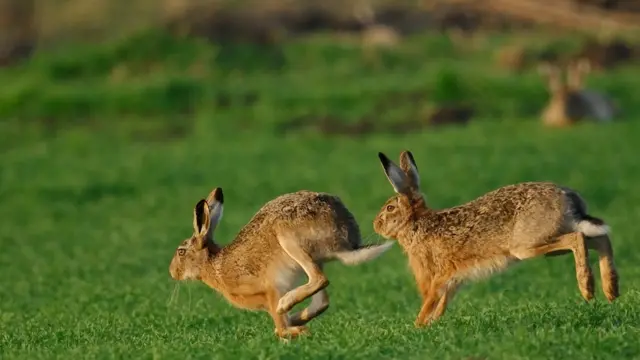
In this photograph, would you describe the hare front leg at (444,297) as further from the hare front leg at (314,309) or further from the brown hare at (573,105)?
the brown hare at (573,105)

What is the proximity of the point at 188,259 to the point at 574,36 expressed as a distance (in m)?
27.1

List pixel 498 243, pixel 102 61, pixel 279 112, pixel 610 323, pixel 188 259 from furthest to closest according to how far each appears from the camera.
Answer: pixel 102 61, pixel 279 112, pixel 188 259, pixel 498 243, pixel 610 323

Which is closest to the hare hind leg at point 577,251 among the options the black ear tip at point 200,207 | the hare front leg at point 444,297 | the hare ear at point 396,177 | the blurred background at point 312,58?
the hare front leg at point 444,297

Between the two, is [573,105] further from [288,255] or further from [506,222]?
[288,255]

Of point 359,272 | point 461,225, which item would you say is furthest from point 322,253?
point 359,272

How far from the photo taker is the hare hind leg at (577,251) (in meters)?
9.21

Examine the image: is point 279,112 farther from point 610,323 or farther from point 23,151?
point 610,323

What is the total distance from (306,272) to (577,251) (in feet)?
6.11

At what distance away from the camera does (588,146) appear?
25.1 m

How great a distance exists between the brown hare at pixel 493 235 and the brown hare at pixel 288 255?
2.28ft

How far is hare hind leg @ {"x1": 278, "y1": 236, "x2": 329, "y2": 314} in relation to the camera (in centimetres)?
921

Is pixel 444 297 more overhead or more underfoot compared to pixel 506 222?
more underfoot

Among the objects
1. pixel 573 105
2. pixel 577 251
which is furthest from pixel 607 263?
pixel 573 105

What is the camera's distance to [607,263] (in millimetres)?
9570
